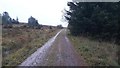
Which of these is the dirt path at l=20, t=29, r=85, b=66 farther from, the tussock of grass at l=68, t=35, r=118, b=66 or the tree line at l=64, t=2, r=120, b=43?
the tree line at l=64, t=2, r=120, b=43

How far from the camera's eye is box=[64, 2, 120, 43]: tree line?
30.7 meters

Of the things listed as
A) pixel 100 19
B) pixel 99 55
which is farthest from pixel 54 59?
pixel 100 19

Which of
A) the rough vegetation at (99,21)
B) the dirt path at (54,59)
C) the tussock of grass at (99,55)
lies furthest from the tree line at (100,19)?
the dirt path at (54,59)

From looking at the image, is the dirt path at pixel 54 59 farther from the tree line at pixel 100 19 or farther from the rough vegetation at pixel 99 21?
the tree line at pixel 100 19

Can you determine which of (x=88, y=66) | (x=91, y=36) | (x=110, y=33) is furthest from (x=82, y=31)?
(x=88, y=66)

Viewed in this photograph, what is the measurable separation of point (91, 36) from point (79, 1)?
241 inches

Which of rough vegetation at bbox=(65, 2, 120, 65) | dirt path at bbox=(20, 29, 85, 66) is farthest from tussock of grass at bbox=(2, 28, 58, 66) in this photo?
rough vegetation at bbox=(65, 2, 120, 65)

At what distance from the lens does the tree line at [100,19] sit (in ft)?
101

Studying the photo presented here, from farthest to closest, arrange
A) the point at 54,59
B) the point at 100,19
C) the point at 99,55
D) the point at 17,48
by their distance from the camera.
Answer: the point at 100,19
the point at 17,48
the point at 99,55
the point at 54,59

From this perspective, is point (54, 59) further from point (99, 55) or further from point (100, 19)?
point (100, 19)

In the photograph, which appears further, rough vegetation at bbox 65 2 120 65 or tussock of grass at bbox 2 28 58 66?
rough vegetation at bbox 65 2 120 65

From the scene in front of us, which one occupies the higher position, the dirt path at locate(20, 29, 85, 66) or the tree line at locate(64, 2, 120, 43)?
the tree line at locate(64, 2, 120, 43)

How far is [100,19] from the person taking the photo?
31016mm

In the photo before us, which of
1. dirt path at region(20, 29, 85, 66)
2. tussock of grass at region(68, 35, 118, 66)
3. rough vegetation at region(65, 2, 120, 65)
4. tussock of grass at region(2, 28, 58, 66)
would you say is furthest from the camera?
rough vegetation at region(65, 2, 120, 65)
